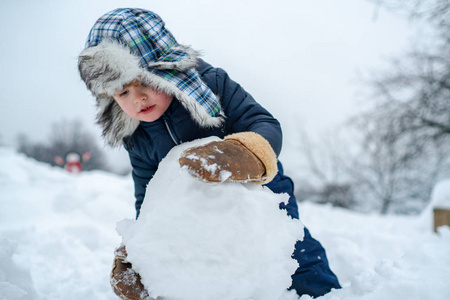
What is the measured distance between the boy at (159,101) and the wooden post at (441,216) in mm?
3181

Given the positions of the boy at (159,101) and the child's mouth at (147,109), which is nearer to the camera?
the boy at (159,101)

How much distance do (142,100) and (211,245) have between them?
0.58 m

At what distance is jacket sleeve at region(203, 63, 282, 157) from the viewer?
3.33 feet

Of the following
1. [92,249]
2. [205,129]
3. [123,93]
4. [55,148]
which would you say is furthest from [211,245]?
[55,148]

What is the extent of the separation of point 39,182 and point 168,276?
13.6ft

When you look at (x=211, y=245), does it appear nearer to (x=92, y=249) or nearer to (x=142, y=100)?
(x=142, y=100)

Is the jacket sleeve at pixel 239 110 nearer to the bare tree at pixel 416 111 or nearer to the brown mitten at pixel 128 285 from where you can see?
the brown mitten at pixel 128 285

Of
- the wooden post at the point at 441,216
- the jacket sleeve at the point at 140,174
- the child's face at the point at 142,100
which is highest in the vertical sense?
the child's face at the point at 142,100

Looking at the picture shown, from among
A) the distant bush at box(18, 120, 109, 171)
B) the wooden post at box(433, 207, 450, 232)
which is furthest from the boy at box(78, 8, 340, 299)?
the distant bush at box(18, 120, 109, 171)

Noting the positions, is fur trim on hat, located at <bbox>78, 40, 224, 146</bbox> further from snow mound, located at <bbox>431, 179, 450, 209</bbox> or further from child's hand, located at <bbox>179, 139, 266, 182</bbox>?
snow mound, located at <bbox>431, 179, 450, 209</bbox>

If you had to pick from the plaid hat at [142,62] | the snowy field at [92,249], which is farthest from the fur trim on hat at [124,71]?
the snowy field at [92,249]

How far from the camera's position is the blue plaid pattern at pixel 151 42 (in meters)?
1.00

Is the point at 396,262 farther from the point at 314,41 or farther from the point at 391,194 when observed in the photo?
the point at 391,194

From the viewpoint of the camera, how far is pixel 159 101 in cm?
107
